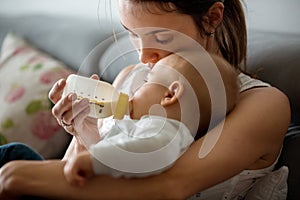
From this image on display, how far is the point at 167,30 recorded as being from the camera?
113 centimetres

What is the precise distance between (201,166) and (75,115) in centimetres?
25

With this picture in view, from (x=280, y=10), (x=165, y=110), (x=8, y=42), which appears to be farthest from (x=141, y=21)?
(x=8, y=42)

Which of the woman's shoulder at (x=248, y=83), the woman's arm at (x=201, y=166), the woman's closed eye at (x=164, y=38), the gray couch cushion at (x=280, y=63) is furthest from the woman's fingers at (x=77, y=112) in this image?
the gray couch cushion at (x=280, y=63)

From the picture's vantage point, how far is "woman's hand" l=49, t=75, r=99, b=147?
101 cm

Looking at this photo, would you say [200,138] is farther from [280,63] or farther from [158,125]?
[280,63]

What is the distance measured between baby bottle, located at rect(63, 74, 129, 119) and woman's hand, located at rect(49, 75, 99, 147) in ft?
0.06

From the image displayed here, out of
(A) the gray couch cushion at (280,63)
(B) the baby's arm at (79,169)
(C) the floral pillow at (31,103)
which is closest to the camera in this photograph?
(B) the baby's arm at (79,169)

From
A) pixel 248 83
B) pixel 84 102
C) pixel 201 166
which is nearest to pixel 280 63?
pixel 248 83

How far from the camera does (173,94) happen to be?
1.03 m

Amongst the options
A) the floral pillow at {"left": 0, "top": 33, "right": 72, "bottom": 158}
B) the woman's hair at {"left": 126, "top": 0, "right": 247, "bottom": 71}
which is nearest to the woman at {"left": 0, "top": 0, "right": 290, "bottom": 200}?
the woman's hair at {"left": 126, "top": 0, "right": 247, "bottom": 71}

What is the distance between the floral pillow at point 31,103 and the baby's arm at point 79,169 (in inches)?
33.1

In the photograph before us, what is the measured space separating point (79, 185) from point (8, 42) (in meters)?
1.20

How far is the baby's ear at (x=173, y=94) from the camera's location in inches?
39.8

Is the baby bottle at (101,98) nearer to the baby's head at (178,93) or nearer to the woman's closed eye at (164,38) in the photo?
the baby's head at (178,93)
